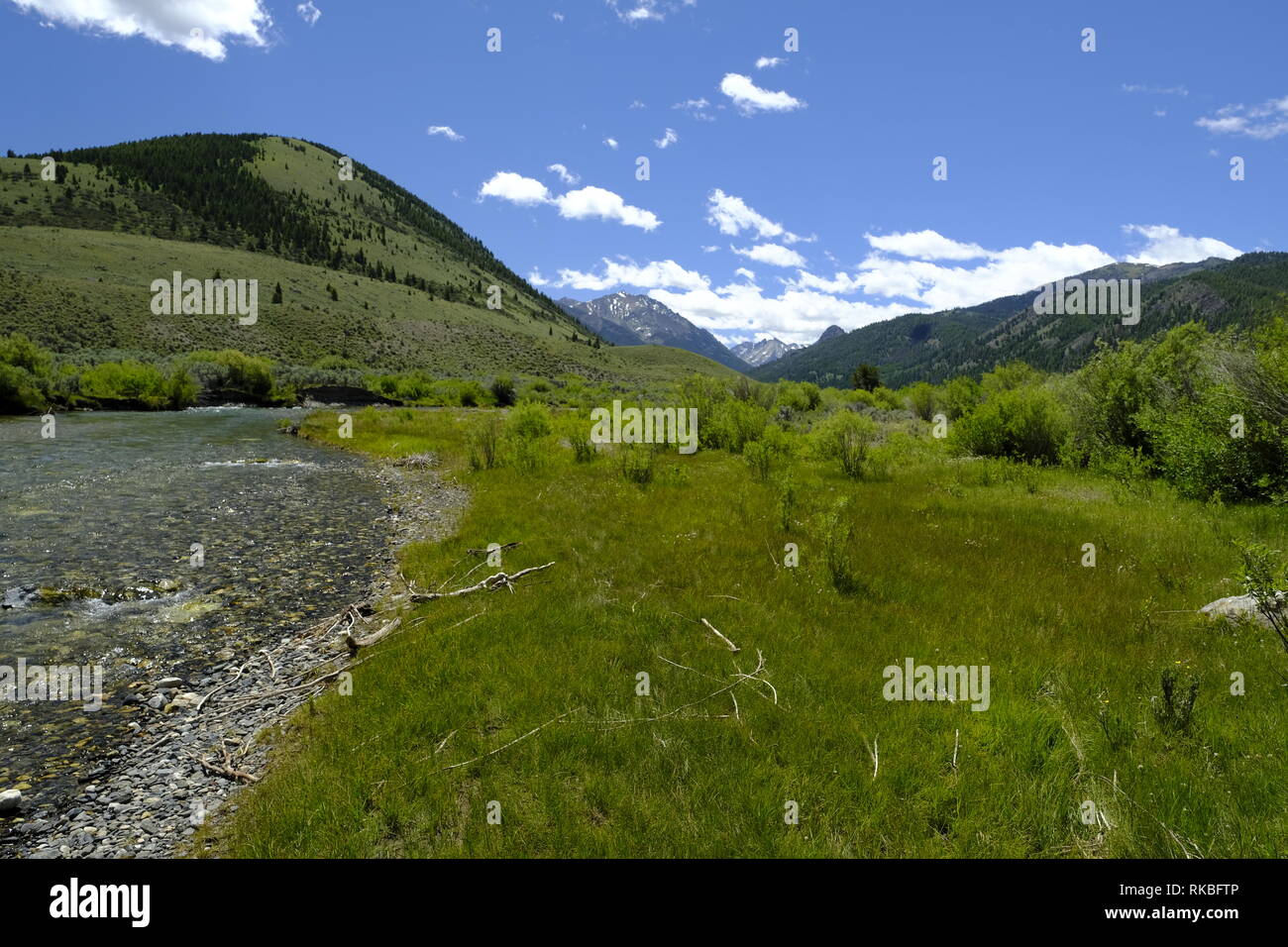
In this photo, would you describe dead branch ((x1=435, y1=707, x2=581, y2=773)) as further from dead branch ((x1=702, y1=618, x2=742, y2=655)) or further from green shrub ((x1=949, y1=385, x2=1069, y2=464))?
green shrub ((x1=949, y1=385, x2=1069, y2=464))

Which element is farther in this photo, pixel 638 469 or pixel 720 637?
pixel 638 469

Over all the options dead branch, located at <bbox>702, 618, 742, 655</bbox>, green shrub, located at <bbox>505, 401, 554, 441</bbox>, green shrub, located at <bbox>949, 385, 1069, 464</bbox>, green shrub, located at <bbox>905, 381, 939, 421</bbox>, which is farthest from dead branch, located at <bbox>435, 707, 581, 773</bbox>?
green shrub, located at <bbox>905, 381, 939, 421</bbox>

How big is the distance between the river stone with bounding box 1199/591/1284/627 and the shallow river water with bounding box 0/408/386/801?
13.6 metres

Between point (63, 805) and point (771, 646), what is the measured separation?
731 centimetres

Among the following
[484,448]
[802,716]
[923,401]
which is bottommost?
[802,716]

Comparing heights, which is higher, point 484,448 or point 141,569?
point 484,448

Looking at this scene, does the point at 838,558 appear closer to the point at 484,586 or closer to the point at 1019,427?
the point at 484,586

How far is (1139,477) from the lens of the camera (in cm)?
1698

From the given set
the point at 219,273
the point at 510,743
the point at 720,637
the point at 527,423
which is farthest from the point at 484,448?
the point at 219,273

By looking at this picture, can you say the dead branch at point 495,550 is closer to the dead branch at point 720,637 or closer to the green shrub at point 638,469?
the dead branch at point 720,637

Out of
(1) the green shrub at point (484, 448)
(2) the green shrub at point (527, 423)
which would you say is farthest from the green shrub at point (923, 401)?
(1) the green shrub at point (484, 448)

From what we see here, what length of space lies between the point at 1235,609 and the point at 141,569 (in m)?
18.6

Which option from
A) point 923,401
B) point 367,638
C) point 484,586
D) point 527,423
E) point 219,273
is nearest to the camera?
point 367,638

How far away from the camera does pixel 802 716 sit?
553 cm
